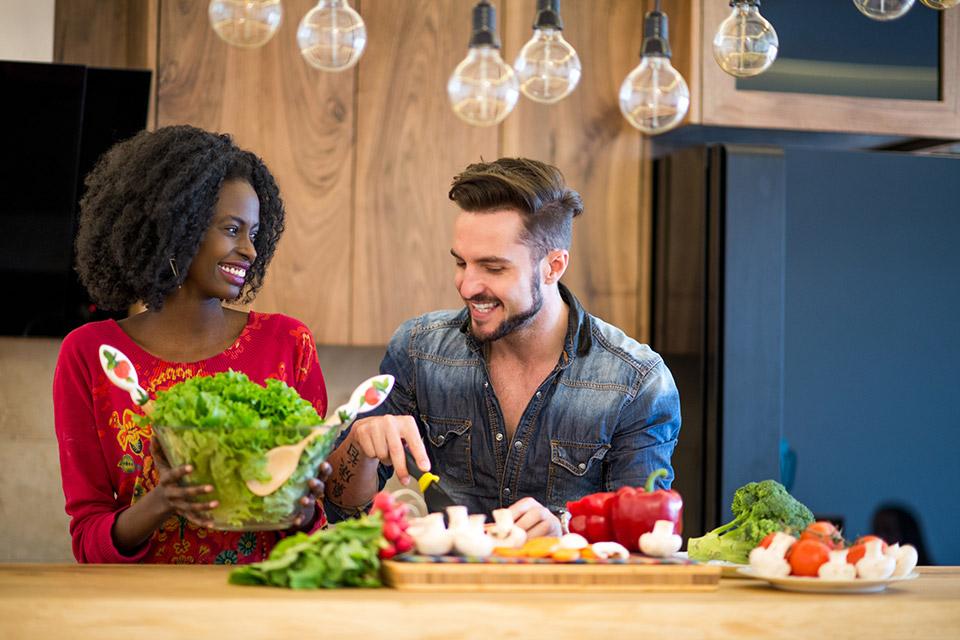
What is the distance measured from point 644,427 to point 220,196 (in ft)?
3.00

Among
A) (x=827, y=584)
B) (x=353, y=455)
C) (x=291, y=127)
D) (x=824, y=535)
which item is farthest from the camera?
(x=291, y=127)

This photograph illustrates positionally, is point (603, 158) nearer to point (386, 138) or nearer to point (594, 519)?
point (386, 138)

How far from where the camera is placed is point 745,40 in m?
1.99

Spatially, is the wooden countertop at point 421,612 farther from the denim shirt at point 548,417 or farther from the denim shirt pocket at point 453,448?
the denim shirt pocket at point 453,448

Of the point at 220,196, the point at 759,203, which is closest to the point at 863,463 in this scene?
the point at 759,203

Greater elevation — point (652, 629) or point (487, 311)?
point (487, 311)

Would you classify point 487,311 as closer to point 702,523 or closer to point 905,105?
point 702,523

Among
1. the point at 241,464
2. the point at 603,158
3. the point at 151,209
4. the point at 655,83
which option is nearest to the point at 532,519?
the point at 241,464

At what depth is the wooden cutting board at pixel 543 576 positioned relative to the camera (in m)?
1.55

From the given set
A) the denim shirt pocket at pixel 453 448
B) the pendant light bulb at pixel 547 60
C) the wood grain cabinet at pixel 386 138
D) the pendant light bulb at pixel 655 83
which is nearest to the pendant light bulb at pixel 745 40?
the pendant light bulb at pixel 655 83

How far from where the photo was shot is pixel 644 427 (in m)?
2.35

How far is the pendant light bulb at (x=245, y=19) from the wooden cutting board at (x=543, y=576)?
2.70 feet

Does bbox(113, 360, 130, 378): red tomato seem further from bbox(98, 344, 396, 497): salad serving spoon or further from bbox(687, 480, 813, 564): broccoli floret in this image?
bbox(687, 480, 813, 564): broccoli floret

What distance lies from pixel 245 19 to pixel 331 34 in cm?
13
